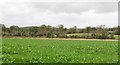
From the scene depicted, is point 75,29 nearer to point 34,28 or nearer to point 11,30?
point 34,28

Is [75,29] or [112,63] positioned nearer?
[112,63]

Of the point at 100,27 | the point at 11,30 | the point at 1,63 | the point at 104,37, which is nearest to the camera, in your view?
the point at 1,63

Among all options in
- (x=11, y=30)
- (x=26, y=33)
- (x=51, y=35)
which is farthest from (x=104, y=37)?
(x=11, y=30)

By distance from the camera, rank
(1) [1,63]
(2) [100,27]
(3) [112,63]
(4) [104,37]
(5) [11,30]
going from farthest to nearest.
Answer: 1. (2) [100,27]
2. (5) [11,30]
3. (4) [104,37]
4. (3) [112,63]
5. (1) [1,63]

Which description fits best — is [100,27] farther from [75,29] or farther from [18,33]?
[18,33]

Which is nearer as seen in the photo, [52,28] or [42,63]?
[42,63]

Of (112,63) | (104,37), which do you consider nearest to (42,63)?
(112,63)

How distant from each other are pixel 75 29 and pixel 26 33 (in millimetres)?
21331

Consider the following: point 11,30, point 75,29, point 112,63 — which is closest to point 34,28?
point 11,30

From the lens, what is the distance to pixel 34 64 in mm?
14867

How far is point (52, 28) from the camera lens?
84.0 m

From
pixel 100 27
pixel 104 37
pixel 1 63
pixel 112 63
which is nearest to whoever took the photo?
pixel 1 63

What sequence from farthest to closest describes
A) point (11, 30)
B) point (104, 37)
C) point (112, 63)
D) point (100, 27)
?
point (100, 27) < point (11, 30) < point (104, 37) < point (112, 63)

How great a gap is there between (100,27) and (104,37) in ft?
48.0
